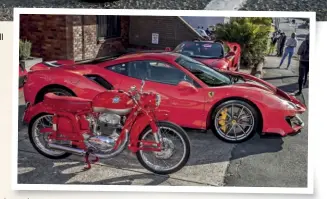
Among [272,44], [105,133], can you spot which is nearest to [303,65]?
[272,44]

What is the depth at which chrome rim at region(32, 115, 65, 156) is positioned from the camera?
3.40 meters

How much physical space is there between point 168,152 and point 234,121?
61 cm

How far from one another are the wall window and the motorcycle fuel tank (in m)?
0.53

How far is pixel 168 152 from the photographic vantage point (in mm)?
3285

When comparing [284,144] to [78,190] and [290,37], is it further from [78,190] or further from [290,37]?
[78,190]

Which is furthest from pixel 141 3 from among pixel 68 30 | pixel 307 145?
pixel 307 145

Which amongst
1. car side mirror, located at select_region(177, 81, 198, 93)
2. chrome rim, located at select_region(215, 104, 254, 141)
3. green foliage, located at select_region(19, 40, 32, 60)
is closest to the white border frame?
green foliage, located at select_region(19, 40, 32, 60)

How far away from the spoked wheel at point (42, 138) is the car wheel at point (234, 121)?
131cm

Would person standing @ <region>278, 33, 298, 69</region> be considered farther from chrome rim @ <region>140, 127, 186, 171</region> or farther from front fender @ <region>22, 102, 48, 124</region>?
front fender @ <region>22, 102, 48, 124</region>

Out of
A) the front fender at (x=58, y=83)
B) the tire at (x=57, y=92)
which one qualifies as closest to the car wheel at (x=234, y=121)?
the front fender at (x=58, y=83)

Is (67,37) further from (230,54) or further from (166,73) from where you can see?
(230,54)

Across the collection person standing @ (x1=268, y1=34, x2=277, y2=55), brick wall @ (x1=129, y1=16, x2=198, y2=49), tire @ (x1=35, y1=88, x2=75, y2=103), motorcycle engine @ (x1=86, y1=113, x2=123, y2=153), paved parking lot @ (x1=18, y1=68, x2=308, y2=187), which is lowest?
paved parking lot @ (x1=18, y1=68, x2=308, y2=187)

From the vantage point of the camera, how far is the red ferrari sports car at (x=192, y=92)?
10.9ft

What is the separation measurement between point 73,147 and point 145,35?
115 centimetres
